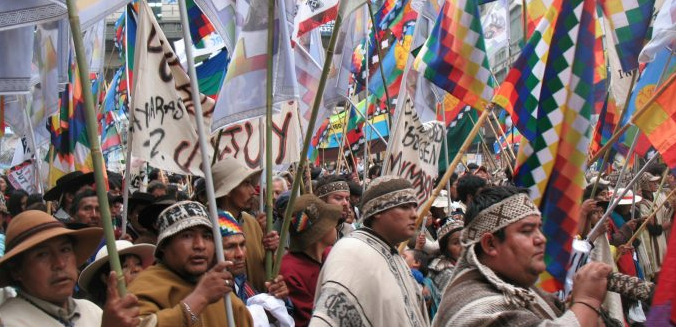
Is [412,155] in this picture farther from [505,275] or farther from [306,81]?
[505,275]

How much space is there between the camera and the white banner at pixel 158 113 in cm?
449

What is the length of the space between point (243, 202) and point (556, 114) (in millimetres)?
2117

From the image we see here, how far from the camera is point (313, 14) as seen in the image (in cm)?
773

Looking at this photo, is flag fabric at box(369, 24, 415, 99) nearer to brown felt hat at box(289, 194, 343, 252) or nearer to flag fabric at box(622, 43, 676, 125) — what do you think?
flag fabric at box(622, 43, 676, 125)

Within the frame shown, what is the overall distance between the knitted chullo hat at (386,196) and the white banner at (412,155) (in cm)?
213

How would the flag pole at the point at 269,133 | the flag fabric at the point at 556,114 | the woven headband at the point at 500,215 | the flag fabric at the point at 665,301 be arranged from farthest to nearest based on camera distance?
1. the flag fabric at the point at 556,114
2. the flag pole at the point at 269,133
3. the woven headband at the point at 500,215
4. the flag fabric at the point at 665,301

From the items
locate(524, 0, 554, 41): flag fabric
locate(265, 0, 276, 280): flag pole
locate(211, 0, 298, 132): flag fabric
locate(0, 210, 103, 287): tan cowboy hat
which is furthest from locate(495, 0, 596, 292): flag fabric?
locate(524, 0, 554, 41): flag fabric

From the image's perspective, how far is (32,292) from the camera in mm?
3416

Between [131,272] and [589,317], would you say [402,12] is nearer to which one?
[131,272]

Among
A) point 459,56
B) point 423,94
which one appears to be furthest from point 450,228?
point 423,94

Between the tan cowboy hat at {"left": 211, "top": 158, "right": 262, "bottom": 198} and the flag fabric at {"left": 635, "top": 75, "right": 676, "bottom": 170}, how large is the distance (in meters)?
2.48

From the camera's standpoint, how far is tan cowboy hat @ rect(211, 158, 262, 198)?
5711 mm

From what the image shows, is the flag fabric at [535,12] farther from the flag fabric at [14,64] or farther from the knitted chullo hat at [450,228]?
the flag fabric at [14,64]

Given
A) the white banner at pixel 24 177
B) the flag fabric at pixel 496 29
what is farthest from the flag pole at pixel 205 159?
the flag fabric at pixel 496 29
